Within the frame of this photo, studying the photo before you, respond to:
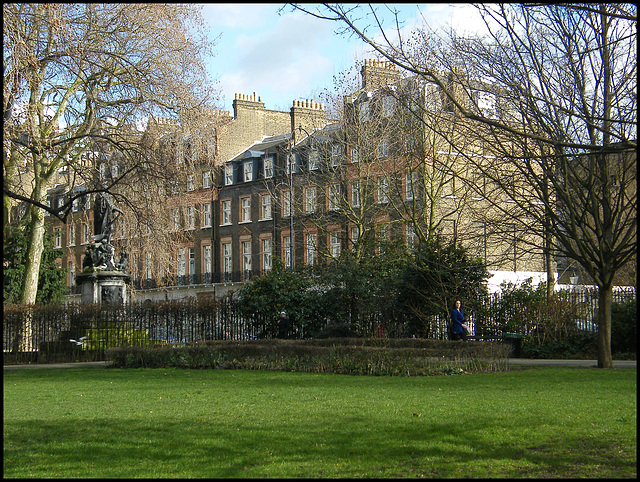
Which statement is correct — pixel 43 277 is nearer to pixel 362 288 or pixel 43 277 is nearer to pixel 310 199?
pixel 310 199

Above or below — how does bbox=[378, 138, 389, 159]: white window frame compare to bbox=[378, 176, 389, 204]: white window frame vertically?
above

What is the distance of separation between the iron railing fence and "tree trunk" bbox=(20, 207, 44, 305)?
1.58 m

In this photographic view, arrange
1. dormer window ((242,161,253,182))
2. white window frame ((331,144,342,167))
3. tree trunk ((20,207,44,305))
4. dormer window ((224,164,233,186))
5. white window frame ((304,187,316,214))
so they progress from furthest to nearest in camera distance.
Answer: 1. dormer window ((224,164,233,186))
2. dormer window ((242,161,253,182))
3. white window frame ((304,187,316,214))
4. white window frame ((331,144,342,167))
5. tree trunk ((20,207,44,305))

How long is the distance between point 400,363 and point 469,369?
1730 mm

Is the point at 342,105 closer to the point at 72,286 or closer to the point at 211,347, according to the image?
the point at 211,347

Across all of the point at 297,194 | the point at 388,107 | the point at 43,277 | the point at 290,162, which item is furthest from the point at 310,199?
the point at 43,277

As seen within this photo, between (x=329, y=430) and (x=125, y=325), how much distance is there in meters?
21.2

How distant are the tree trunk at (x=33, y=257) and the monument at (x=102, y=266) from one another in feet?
7.24

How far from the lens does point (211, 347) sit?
21734 millimetres

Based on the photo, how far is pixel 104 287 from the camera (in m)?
28.9

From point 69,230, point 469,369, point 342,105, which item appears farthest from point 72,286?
point 469,369

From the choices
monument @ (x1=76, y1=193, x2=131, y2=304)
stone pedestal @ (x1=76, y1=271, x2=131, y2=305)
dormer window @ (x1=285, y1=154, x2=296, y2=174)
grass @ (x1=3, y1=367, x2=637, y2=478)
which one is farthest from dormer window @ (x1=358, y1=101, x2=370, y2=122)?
grass @ (x1=3, y1=367, x2=637, y2=478)

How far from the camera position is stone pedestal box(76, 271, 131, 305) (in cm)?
2862

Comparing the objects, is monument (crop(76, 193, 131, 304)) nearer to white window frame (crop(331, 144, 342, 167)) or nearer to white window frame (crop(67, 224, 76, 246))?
white window frame (crop(331, 144, 342, 167))
